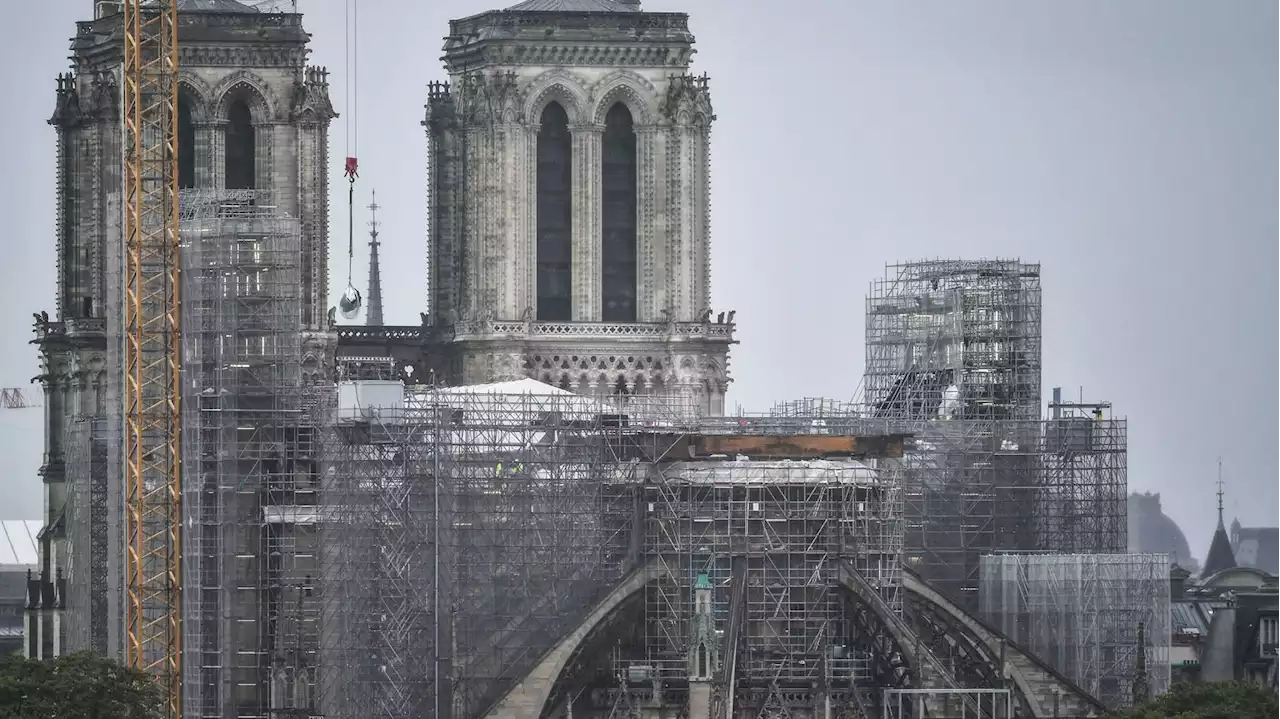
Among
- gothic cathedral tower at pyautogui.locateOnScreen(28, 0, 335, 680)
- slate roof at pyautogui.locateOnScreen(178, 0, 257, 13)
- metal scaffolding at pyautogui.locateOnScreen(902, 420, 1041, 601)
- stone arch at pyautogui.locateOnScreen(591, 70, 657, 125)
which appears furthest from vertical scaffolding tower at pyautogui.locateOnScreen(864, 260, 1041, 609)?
slate roof at pyautogui.locateOnScreen(178, 0, 257, 13)

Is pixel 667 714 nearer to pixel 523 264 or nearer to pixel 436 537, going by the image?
pixel 436 537

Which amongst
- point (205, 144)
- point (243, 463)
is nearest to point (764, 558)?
point (243, 463)

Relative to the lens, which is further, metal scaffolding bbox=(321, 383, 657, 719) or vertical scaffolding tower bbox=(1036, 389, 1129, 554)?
vertical scaffolding tower bbox=(1036, 389, 1129, 554)

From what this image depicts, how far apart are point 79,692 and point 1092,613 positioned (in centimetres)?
4066

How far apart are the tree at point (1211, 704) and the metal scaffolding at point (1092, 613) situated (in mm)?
18164

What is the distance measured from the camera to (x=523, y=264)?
162 m

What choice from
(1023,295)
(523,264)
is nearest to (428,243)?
(523,264)

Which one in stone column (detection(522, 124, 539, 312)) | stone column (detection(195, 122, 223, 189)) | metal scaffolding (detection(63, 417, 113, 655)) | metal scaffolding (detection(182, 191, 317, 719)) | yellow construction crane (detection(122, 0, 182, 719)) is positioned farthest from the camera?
stone column (detection(522, 124, 539, 312))

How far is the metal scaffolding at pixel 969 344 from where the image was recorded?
551 ft

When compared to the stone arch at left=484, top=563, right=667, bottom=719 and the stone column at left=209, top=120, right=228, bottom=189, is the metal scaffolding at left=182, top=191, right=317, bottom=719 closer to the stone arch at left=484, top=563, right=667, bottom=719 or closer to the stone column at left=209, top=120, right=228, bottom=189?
the stone arch at left=484, top=563, right=667, bottom=719

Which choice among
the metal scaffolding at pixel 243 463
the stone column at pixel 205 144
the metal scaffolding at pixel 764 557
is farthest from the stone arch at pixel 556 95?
the metal scaffolding at pixel 764 557

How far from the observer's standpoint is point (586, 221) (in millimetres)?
162750

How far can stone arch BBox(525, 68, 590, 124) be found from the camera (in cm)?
16138

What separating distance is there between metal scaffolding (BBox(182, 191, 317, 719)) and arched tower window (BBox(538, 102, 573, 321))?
19.4 meters
